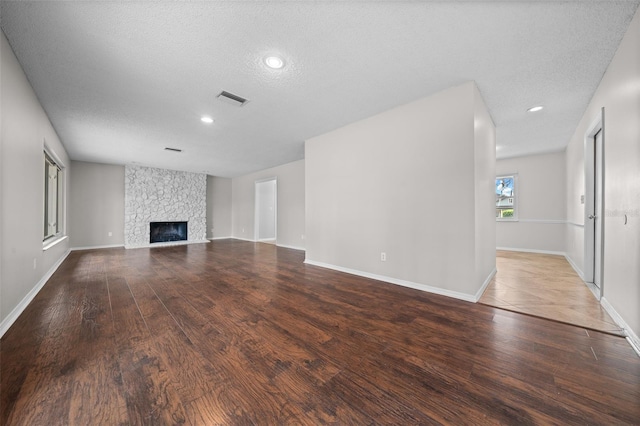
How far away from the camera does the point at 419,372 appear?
1.40 metres

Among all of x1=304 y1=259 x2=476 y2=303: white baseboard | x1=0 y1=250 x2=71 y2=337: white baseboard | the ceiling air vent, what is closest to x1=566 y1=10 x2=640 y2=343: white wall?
x1=304 y1=259 x2=476 y2=303: white baseboard

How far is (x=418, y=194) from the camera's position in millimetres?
2914

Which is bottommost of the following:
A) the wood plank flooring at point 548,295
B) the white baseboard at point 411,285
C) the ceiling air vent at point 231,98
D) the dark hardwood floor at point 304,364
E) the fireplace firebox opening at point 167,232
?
the dark hardwood floor at point 304,364

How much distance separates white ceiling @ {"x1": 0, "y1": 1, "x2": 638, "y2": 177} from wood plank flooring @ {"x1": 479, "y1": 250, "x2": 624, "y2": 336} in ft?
7.77

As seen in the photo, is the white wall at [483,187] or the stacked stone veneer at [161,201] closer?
the white wall at [483,187]

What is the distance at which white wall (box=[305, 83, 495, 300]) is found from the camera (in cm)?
258

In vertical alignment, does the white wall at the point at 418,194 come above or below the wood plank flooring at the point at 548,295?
above

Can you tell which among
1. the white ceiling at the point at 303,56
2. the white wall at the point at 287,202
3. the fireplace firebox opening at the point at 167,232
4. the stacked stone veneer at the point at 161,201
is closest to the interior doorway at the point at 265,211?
the white wall at the point at 287,202

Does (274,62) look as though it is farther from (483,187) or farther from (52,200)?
(52,200)

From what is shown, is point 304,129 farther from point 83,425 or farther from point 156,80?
point 83,425

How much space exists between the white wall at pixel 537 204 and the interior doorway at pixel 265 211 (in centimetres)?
678

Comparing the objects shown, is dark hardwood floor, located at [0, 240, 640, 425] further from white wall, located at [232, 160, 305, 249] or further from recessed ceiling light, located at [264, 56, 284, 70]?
white wall, located at [232, 160, 305, 249]

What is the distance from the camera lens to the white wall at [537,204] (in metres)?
5.26

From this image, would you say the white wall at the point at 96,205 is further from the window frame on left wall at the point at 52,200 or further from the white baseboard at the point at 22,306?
the white baseboard at the point at 22,306
